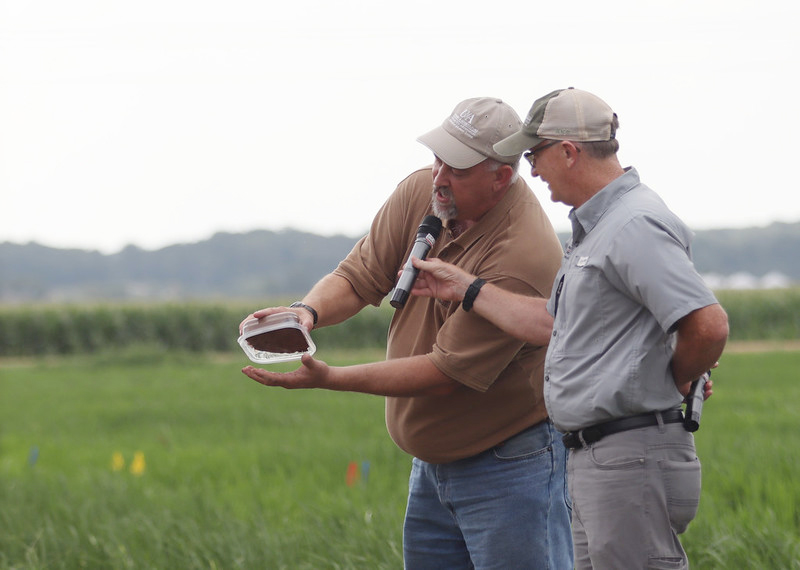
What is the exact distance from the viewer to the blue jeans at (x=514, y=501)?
3277mm

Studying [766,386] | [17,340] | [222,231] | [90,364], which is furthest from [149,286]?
[766,386]

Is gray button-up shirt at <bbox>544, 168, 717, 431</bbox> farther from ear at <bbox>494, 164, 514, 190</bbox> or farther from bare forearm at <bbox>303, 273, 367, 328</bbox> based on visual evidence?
bare forearm at <bbox>303, 273, 367, 328</bbox>

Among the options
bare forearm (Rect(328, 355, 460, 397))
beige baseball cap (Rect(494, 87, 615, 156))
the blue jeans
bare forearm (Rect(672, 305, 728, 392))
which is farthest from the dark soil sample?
bare forearm (Rect(672, 305, 728, 392))

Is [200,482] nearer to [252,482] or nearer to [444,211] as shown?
[252,482]

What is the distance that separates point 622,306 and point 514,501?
93 centimetres

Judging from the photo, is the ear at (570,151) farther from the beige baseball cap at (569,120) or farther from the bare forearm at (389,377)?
the bare forearm at (389,377)

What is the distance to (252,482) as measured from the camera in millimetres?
7379

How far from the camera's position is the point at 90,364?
23.8 meters

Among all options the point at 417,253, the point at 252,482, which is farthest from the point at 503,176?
the point at 252,482

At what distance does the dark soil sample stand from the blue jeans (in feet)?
2.12

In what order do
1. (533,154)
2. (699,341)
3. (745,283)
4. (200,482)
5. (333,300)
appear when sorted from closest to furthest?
(699,341)
(533,154)
(333,300)
(200,482)
(745,283)

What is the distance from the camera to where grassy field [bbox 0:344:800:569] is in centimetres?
489

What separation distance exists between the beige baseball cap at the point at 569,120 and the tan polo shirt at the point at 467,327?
47cm

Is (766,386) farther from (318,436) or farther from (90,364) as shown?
(90,364)
